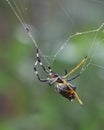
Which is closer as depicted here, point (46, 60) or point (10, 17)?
point (46, 60)

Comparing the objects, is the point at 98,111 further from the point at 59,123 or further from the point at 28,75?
the point at 28,75

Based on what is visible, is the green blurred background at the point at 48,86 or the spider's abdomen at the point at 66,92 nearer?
the spider's abdomen at the point at 66,92

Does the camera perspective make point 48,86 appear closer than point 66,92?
No

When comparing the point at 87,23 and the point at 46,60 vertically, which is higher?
the point at 46,60

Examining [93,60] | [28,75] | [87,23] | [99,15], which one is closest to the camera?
[93,60]

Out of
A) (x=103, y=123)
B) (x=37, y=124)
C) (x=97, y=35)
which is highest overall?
(x=97, y=35)

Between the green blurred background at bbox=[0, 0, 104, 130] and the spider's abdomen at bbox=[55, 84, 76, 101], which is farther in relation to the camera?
the green blurred background at bbox=[0, 0, 104, 130]

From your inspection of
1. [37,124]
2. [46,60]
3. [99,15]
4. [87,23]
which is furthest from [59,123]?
[99,15]

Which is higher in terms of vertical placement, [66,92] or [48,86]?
[66,92]

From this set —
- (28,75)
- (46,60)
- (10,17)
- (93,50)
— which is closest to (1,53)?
(28,75)

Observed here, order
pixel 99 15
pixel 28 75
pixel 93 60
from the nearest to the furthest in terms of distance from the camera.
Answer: pixel 93 60, pixel 28 75, pixel 99 15
